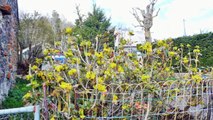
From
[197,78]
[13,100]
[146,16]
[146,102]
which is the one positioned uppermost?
[146,16]

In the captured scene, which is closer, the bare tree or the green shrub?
the green shrub

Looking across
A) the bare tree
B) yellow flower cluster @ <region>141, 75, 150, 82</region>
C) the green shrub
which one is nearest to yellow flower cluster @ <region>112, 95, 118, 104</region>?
yellow flower cluster @ <region>141, 75, 150, 82</region>

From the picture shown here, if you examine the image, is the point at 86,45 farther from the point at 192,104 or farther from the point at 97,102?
the point at 192,104

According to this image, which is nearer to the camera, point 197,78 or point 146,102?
point 146,102

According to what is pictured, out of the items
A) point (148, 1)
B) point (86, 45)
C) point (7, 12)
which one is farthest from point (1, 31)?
point (148, 1)

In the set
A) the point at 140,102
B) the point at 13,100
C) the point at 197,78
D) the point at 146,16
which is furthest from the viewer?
the point at 146,16

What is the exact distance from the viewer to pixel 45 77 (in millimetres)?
2504

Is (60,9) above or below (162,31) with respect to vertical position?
above

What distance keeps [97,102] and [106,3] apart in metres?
19.0

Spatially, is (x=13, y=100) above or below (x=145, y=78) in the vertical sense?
below

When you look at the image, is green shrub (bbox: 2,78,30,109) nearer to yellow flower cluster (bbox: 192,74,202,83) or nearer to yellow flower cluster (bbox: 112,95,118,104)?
yellow flower cluster (bbox: 112,95,118,104)

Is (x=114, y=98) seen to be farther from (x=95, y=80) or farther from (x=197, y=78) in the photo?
(x=197, y=78)

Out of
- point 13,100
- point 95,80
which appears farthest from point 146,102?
point 13,100

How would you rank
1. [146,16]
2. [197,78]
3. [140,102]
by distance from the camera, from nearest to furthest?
[140,102]
[197,78]
[146,16]
